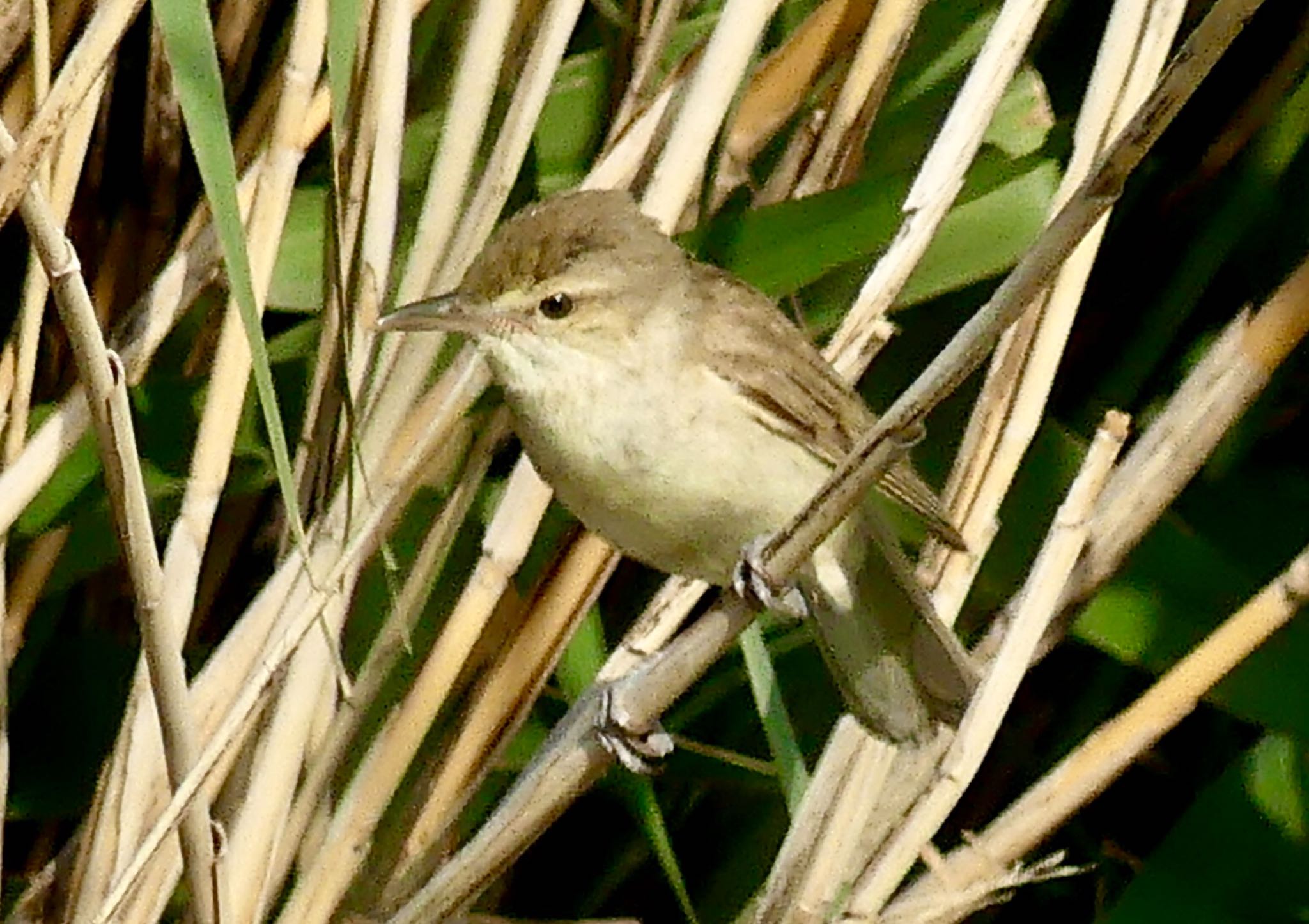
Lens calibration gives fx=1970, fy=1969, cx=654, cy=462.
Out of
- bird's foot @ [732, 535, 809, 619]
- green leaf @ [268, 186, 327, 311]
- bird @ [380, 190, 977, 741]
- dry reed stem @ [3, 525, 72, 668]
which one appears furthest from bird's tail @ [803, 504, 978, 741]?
dry reed stem @ [3, 525, 72, 668]

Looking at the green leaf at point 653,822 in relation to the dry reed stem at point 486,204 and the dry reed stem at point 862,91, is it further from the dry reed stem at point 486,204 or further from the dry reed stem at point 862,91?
the dry reed stem at point 862,91

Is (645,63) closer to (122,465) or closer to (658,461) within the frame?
(658,461)

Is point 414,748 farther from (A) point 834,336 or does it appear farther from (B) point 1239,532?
(B) point 1239,532

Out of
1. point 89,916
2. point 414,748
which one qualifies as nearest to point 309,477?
point 414,748

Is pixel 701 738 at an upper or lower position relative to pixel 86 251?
lower

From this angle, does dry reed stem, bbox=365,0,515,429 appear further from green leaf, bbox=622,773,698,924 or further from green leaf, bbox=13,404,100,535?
green leaf, bbox=622,773,698,924
